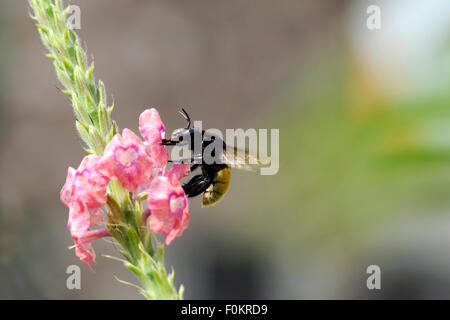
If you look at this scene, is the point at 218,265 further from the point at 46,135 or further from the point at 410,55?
the point at 410,55

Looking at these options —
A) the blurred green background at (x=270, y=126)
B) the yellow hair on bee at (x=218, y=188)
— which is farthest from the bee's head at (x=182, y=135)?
the blurred green background at (x=270, y=126)

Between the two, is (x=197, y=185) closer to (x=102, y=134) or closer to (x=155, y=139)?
(x=155, y=139)

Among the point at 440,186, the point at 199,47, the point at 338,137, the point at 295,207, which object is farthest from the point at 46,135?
the point at 440,186

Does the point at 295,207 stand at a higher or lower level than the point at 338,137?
lower

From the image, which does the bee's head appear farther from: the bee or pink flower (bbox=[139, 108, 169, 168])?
pink flower (bbox=[139, 108, 169, 168])

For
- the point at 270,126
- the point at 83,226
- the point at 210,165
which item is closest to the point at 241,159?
the point at 210,165

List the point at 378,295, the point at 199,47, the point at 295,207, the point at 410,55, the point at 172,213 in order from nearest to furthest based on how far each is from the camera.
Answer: the point at 172,213, the point at 410,55, the point at 378,295, the point at 295,207, the point at 199,47

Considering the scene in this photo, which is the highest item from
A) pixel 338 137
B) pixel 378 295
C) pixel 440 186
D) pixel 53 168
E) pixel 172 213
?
pixel 338 137
